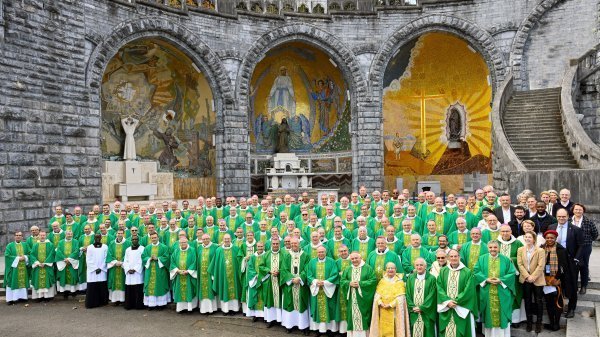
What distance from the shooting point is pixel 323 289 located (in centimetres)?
816

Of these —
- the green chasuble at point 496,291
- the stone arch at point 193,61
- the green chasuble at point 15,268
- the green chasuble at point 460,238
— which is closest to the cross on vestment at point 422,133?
the stone arch at point 193,61

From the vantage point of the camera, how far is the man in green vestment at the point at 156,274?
9898 millimetres

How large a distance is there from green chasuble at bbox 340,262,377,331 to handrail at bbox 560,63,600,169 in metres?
7.51

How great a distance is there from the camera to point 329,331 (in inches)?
331

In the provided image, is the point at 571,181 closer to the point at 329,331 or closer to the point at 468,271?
the point at 468,271

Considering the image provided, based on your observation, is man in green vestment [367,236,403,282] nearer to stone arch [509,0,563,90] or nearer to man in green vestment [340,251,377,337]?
man in green vestment [340,251,377,337]

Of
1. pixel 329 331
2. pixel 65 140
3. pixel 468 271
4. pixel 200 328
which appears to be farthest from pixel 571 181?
pixel 65 140

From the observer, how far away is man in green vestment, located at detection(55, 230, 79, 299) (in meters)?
10.8

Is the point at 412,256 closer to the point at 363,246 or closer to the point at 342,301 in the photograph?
the point at 363,246

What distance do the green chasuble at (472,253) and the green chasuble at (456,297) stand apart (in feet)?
2.53

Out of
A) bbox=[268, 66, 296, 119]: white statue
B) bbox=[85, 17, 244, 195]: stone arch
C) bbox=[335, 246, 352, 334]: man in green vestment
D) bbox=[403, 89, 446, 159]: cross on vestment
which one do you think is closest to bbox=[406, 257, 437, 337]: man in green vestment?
bbox=[335, 246, 352, 334]: man in green vestment

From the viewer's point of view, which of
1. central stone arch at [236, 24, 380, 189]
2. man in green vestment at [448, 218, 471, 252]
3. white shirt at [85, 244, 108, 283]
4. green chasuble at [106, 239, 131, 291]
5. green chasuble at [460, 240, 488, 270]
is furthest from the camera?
central stone arch at [236, 24, 380, 189]

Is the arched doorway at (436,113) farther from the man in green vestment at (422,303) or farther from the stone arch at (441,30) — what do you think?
the man in green vestment at (422,303)

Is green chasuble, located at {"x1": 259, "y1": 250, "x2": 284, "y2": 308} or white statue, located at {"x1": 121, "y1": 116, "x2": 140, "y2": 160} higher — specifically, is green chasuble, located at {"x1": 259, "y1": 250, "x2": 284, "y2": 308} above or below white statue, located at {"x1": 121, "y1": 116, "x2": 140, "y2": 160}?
below
